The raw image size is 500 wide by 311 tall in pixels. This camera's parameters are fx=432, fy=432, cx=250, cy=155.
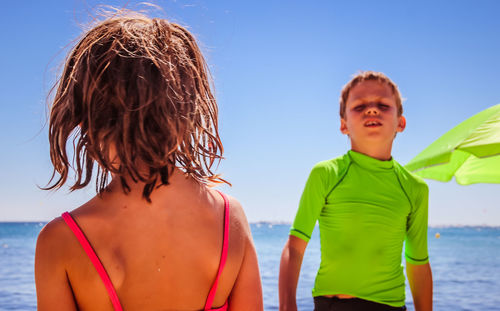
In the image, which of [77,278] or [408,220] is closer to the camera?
[77,278]

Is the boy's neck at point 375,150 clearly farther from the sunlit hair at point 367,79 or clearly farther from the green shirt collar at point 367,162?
the sunlit hair at point 367,79

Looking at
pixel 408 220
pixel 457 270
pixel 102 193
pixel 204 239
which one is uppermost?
pixel 102 193

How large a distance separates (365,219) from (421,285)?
1.86 ft

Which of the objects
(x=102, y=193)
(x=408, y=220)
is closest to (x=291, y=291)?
(x=408, y=220)

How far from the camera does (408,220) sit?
258 cm

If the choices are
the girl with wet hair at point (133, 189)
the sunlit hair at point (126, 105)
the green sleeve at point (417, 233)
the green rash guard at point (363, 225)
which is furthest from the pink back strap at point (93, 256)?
the green sleeve at point (417, 233)

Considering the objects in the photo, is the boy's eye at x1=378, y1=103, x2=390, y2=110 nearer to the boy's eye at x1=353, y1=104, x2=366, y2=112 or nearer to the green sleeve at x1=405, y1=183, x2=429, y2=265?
the boy's eye at x1=353, y1=104, x2=366, y2=112

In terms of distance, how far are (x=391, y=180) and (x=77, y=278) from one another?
205 cm

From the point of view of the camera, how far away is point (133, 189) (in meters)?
1.08

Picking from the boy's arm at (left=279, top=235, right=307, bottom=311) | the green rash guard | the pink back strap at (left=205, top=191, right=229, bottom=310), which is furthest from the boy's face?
the pink back strap at (left=205, top=191, right=229, bottom=310)

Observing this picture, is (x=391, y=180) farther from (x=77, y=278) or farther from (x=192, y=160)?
(x=77, y=278)

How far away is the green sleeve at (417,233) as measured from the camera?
2.57m

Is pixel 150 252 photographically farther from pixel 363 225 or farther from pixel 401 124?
pixel 401 124

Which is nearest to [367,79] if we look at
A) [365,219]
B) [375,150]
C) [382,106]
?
[382,106]
